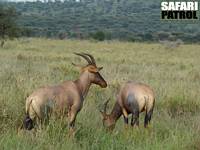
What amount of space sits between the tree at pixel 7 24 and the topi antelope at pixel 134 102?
25.4 meters

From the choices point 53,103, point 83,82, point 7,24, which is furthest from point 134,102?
point 7,24

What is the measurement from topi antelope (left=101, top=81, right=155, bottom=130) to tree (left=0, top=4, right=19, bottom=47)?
83.4ft

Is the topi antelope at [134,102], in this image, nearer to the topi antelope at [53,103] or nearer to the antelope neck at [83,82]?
the antelope neck at [83,82]

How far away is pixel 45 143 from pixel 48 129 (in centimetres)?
33

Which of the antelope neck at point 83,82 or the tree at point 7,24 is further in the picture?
the tree at point 7,24

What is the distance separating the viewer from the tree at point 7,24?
3344cm

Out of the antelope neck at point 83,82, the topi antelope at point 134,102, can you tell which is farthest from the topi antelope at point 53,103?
the topi antelope at point 134,102

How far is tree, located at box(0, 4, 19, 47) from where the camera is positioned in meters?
33.4

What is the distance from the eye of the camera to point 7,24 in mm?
33438

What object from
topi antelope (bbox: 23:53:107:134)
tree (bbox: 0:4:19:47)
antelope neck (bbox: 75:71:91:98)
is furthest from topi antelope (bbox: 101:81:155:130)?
tree (bbox: 0:4:19:47)

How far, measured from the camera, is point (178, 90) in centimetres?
1229

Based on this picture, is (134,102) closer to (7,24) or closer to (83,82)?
(83,82)

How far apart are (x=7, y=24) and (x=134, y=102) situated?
86.9 feet

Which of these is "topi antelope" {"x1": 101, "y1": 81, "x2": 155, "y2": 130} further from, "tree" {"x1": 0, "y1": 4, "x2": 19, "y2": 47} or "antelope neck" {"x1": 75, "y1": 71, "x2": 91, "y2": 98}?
"tree" {"x1": 0, "y1": 4, "x2": 19, "y2": 47}
